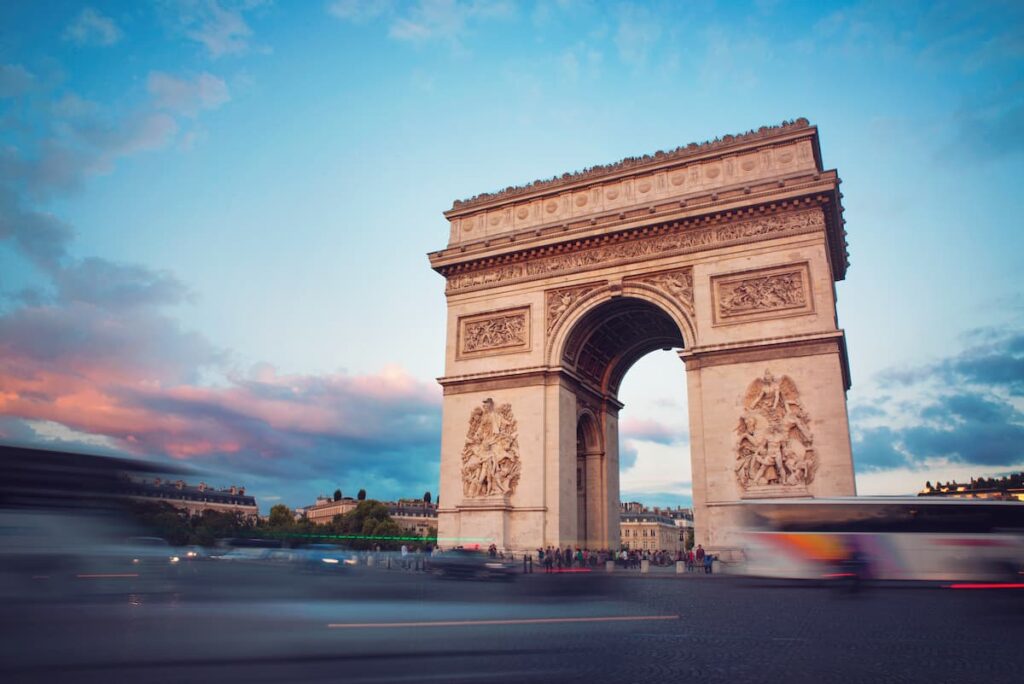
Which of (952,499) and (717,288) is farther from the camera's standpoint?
(717,288)

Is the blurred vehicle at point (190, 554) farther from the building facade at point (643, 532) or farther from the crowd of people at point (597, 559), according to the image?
the building facade at point (643, 532)

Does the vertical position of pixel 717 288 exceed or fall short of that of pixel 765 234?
it falls short

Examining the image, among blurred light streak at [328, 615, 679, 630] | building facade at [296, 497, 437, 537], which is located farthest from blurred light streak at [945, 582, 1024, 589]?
building facade at [296, 497, 437, 537]

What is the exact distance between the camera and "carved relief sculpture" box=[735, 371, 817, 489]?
20750 mm

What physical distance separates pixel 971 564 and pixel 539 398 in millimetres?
14078

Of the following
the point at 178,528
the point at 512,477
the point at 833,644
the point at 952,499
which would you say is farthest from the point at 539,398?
the point at 833,644

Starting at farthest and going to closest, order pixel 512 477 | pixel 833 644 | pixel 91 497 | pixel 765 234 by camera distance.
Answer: pixel 512 477 < pixel 765 234 < pixel 91 497 < pixel 833 644

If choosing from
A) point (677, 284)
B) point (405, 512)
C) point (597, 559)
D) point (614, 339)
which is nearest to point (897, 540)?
point (677, 284)

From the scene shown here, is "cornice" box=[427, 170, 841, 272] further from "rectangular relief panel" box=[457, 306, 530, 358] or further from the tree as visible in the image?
Answer: the tree

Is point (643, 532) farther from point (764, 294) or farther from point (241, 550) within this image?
point (241, 550)

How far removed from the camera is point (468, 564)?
12102 millimetres

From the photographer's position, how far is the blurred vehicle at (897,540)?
14.6 m

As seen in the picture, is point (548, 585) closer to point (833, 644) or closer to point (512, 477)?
point (833, 644)

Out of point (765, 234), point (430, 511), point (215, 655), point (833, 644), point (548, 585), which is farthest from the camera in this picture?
point (430, 511)
